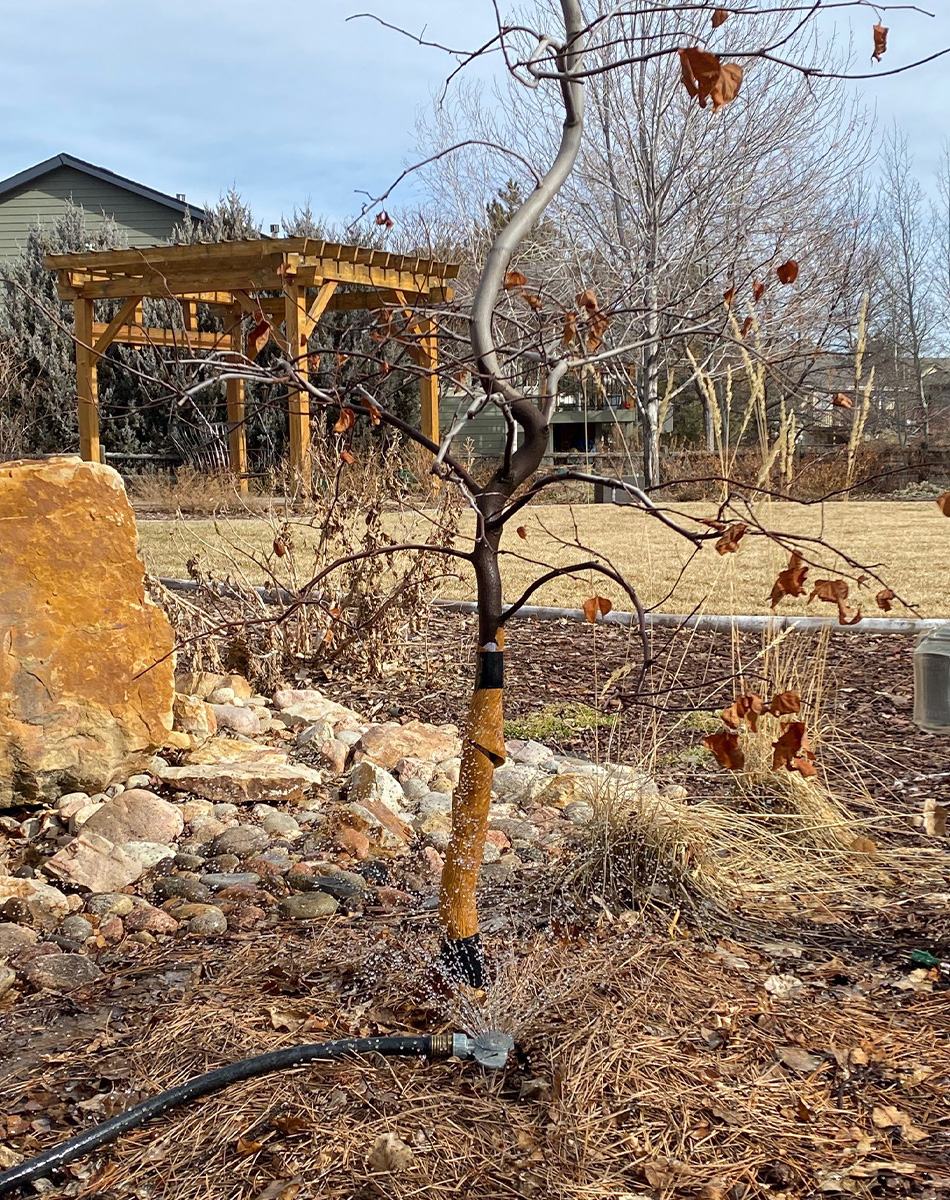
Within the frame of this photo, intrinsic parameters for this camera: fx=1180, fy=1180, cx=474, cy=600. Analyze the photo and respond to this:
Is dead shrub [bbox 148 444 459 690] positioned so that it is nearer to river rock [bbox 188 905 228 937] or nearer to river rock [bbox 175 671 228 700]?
river rock [bbox 175 671 228 700]

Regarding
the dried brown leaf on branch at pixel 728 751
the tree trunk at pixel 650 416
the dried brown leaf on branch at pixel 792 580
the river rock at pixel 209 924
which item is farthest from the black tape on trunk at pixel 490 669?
the tree trunk at pixel 650 416

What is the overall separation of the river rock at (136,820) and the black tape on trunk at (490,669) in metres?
1.55

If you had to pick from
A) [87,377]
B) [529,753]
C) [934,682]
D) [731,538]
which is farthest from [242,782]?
[87,377]

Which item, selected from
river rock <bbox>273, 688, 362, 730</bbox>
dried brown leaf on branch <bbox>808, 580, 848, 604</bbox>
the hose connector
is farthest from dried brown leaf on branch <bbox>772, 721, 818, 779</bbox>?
river rock <bbox>273, 688, 362, 730</bbox>

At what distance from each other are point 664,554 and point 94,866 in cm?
711

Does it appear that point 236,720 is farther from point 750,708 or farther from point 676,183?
point 676,183

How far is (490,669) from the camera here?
199 centimetres

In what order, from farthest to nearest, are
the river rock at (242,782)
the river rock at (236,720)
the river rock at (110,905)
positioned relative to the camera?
1. the river rock at (236,720)
2. the river rock at (242,782)
3. the river rock at (110,905)

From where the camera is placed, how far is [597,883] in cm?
274

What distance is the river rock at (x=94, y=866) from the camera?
2.87 meters

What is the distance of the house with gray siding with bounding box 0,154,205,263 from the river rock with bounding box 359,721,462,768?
17.1 meters

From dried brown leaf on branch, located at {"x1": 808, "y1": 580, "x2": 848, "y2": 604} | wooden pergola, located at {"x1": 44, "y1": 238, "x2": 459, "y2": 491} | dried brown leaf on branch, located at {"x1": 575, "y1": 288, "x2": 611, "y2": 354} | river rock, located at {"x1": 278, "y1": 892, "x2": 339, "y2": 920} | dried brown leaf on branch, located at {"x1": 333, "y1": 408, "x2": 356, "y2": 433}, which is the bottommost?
river rock, located at {"x1": 278, "y1": 892, "x2": 339, "y2": 920}

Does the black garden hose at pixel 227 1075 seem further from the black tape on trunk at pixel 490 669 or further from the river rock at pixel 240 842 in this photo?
the river rock at pixel 240 842

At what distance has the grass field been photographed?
258 inches
